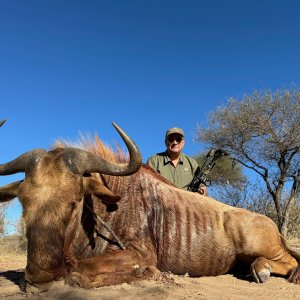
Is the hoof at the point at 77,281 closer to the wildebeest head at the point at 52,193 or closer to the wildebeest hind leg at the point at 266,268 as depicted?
the wildebeest head at the point at 52,193

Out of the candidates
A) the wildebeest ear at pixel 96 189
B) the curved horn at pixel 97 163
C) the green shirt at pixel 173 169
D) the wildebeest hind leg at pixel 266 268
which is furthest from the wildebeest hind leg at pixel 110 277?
the green shirt at pixel 173 169

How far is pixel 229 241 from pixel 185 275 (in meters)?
0.71

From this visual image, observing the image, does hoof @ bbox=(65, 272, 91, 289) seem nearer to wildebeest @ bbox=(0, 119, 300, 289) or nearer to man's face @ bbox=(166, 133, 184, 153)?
wildebeest @ bbox=(0, 119, 300, 289)

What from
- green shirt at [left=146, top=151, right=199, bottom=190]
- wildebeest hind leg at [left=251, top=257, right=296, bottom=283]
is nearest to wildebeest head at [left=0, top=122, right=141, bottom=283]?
wildebeest hind leg at [left=251, top=257, right=296, bottom=283]

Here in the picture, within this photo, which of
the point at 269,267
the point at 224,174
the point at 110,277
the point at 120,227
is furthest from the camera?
the point at 224,174

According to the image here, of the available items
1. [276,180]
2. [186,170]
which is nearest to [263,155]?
[276,180]

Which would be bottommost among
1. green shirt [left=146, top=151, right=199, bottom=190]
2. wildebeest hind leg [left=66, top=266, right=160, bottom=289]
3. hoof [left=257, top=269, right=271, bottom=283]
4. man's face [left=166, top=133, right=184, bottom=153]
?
hoof [left=257, top=269, right=271, bottom=283]

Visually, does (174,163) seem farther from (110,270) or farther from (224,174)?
(224,174)

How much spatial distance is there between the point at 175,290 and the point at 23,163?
1852 mm

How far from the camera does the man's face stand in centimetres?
735

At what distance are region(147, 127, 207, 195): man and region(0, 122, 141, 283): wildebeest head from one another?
3.19m

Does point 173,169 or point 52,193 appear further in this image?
point 173,169

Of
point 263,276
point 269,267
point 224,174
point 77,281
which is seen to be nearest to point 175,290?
point 77,281

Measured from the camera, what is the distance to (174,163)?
7.45 meters
